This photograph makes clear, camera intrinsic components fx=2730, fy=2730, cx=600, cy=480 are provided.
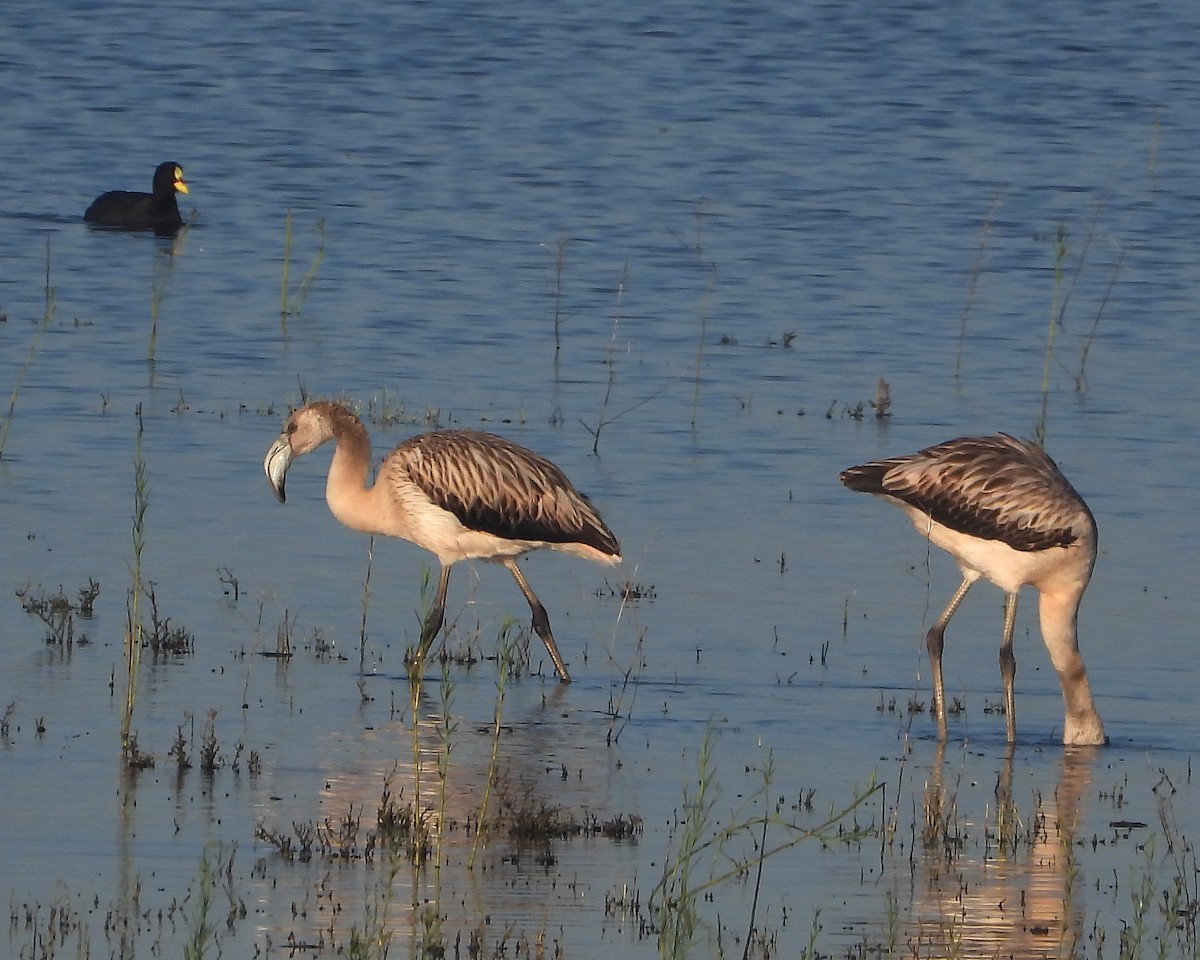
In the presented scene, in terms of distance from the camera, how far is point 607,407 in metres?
17.3

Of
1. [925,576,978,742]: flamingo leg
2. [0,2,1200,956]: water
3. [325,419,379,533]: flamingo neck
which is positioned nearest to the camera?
[0,2,1200,956]: water

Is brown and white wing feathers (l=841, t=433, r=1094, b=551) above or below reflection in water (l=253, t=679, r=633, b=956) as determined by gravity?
above

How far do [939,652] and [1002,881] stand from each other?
8.94 feet

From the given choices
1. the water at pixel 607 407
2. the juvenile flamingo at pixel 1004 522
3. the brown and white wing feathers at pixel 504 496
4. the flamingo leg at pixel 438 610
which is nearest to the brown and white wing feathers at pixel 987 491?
the juvenile flamingo at pixel 1004 522

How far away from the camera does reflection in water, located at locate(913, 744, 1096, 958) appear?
7895 mm

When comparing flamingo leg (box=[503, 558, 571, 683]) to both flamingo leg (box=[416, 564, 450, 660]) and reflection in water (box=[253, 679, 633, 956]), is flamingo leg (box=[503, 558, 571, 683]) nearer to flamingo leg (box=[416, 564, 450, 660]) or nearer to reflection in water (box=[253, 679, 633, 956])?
flamingo leg (box=[416, 564, 450, 660])

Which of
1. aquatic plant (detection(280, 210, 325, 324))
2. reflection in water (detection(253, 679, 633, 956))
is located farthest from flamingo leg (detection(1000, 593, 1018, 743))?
aquatic plant (detection(280, 210, 325, 324))

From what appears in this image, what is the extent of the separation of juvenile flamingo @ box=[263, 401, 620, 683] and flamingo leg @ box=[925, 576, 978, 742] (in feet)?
4.87

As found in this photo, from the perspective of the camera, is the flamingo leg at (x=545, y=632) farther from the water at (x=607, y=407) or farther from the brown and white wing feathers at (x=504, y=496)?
the brown and white wing feathers at (x=504, y=496)

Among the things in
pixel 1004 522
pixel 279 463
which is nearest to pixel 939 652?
pixel 1004 522

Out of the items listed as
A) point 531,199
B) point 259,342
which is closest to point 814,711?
point 259,342

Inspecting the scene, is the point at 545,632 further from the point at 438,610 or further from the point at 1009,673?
the point at 1009,673

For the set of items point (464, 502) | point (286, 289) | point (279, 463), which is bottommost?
point (464, 502)

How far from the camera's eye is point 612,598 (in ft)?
42.1
